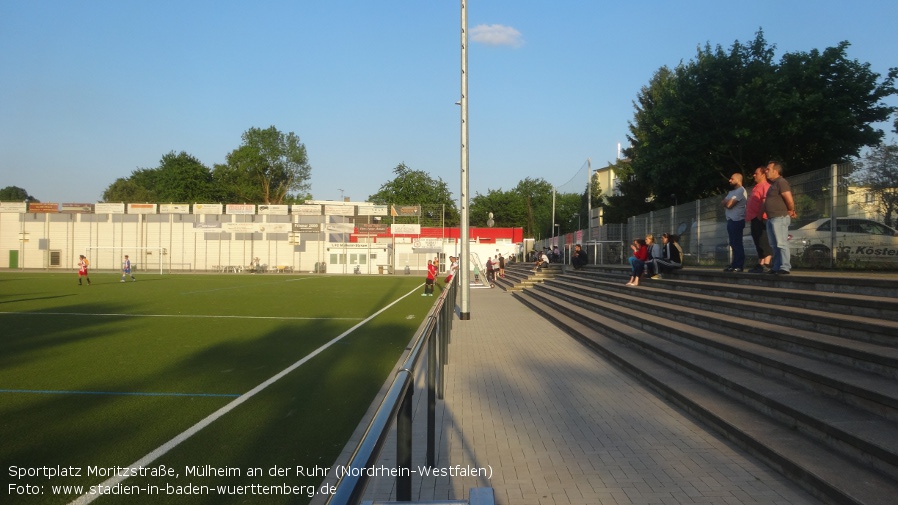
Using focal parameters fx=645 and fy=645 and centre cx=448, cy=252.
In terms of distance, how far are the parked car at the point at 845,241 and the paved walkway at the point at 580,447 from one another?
15.8 feet

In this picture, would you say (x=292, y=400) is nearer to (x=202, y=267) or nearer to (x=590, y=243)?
(x=590, y=243)

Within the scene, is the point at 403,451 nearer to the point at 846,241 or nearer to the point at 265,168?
the point at 846,241

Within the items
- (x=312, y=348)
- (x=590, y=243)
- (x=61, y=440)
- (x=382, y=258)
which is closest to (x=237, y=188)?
(x=382, y=258)

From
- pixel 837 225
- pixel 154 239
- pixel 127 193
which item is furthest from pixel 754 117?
pixel 127 193

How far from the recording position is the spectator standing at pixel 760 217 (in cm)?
1014

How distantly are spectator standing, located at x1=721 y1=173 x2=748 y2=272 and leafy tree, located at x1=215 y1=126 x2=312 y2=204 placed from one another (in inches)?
3201

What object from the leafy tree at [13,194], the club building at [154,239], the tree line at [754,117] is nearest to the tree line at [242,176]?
the club building at [154,239]

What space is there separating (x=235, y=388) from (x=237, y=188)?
277ft

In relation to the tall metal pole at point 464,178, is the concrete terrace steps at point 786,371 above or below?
below

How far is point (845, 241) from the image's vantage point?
1095 centimetres

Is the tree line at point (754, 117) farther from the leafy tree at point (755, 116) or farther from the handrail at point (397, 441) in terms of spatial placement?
the handrail at point (397, 441)

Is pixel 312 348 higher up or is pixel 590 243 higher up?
pixel 590 243

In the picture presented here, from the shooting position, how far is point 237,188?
87812 millimetres

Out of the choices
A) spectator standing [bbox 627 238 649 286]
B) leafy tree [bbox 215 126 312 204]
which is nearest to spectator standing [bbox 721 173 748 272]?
spectator standing [bbox 627 238 649 286]
